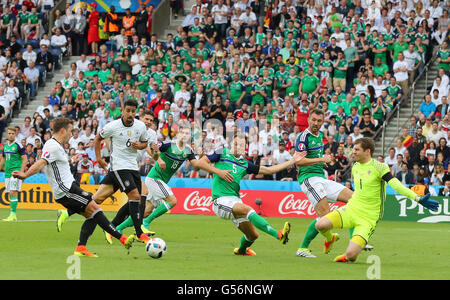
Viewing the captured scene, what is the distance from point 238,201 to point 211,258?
40.0 inches

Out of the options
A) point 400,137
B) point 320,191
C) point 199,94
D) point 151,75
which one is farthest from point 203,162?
point 151,75

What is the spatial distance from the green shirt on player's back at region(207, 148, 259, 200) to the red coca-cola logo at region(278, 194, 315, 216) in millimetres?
11388

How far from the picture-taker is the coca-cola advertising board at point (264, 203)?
23.9m

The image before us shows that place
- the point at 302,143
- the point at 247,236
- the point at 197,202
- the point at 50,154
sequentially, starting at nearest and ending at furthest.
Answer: the point at 50,154, the point at 247,236, the point at 302,143, the point at 197,202

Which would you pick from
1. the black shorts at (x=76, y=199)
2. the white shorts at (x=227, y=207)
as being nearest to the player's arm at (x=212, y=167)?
the white shorts at (x=227, y=207)

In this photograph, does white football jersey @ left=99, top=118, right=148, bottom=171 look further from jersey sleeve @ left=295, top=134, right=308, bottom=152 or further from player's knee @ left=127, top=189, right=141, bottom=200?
jersey sleeve @ left=295, top=134, right=308, bottom=152

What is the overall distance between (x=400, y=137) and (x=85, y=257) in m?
16.3

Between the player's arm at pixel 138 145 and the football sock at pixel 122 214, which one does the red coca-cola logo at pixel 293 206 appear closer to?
the football sock at pixel 122 214

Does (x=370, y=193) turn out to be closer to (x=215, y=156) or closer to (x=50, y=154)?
(x=215, y=156)

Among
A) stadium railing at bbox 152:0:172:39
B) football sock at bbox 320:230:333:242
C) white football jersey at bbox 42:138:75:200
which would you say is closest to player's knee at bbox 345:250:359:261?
football sock at bbox 320:230:333:242

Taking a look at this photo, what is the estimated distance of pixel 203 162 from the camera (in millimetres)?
12445

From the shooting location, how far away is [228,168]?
40.8 ft

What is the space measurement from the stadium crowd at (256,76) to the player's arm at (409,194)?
1237 centimetres

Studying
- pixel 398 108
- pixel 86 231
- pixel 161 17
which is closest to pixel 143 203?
pixel 86 231
